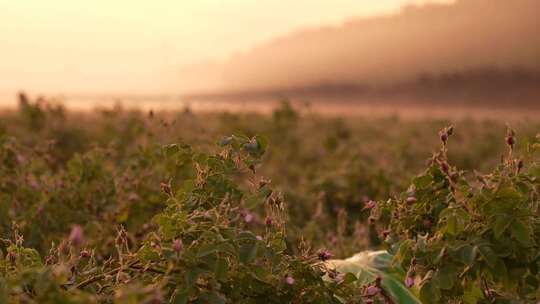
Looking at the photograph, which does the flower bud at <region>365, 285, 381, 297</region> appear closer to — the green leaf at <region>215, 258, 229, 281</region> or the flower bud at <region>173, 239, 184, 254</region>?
the green leaf at <region>215, 258, 229, 281</region>

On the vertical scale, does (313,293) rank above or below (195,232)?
below

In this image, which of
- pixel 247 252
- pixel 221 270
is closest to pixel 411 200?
pixel 247 252

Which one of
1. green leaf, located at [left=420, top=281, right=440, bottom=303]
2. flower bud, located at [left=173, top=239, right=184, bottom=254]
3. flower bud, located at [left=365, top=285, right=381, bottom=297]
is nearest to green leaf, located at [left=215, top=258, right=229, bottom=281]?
flower bud, located at [left=173, top=239, right=184, bottom=254]

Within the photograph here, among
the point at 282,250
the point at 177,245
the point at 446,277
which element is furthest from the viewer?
the point at 282,250

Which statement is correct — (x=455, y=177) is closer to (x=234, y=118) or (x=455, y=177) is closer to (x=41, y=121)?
(x=41, y=121)

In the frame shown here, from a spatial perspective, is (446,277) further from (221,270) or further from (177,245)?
(177,245)

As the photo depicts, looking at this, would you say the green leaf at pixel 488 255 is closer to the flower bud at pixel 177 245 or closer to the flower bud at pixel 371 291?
the flower bud at pixel 371 291

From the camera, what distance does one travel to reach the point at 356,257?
15.4 feet

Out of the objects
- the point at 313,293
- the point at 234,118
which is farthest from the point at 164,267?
the point at 234,118

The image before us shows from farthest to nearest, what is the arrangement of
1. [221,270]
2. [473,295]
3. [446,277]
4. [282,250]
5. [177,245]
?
[473,295]
[282,250]
[446,277]
[221,270]
[177,245]

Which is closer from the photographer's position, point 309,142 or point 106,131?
point 106,131

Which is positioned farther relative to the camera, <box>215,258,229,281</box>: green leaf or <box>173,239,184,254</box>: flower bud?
<box>215,258,229,281</box>: green leaf

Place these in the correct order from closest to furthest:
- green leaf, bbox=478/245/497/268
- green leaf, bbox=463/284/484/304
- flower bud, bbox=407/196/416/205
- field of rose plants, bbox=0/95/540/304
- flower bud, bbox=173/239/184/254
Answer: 1. flower bud, bbox=173/239/184/254
2. field of rose plants, bbox=0/95/540/304
3. green leaf, bbox=478/245/497/268
4. green leaf, bbox=463/284/484/304
5. flower bud, bbox=407/196/416/205

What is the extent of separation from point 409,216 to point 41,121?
14.8 m
